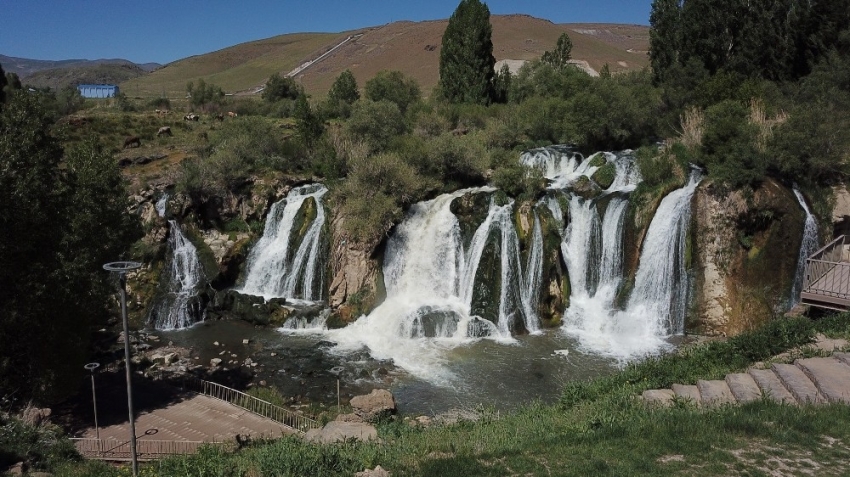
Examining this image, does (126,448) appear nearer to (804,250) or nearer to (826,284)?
(826,284)

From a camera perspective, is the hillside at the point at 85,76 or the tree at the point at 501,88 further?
the hillside at the point at 85,76

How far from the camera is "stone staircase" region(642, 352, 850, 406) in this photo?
33.8 ft

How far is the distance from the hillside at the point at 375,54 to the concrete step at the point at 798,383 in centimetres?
8079

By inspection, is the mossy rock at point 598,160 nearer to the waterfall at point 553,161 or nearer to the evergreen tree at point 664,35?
the waterfall at point 553,161

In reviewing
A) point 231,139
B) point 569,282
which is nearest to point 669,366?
point 569,282

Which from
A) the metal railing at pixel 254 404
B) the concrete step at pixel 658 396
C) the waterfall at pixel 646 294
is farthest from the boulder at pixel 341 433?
the waterfall at pixel 646 294

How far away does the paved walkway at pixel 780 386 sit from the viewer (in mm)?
10312

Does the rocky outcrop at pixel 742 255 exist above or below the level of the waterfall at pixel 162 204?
below

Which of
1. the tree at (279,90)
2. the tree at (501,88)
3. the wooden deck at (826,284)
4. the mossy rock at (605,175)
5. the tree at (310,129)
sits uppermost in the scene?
the tree at (279,90)

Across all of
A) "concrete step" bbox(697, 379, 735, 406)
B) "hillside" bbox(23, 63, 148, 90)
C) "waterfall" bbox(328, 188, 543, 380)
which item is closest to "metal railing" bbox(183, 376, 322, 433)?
"waterfall" bbox(328, 188, 543, 380)

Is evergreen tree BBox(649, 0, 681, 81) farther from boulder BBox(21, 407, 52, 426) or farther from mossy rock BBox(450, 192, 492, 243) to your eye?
boulder BBox(21, 407, 52, 426)

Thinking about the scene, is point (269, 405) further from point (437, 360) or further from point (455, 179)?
point (455, 179)

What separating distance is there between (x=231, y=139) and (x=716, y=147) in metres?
21.8

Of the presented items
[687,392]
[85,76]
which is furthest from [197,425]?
[85,76]
